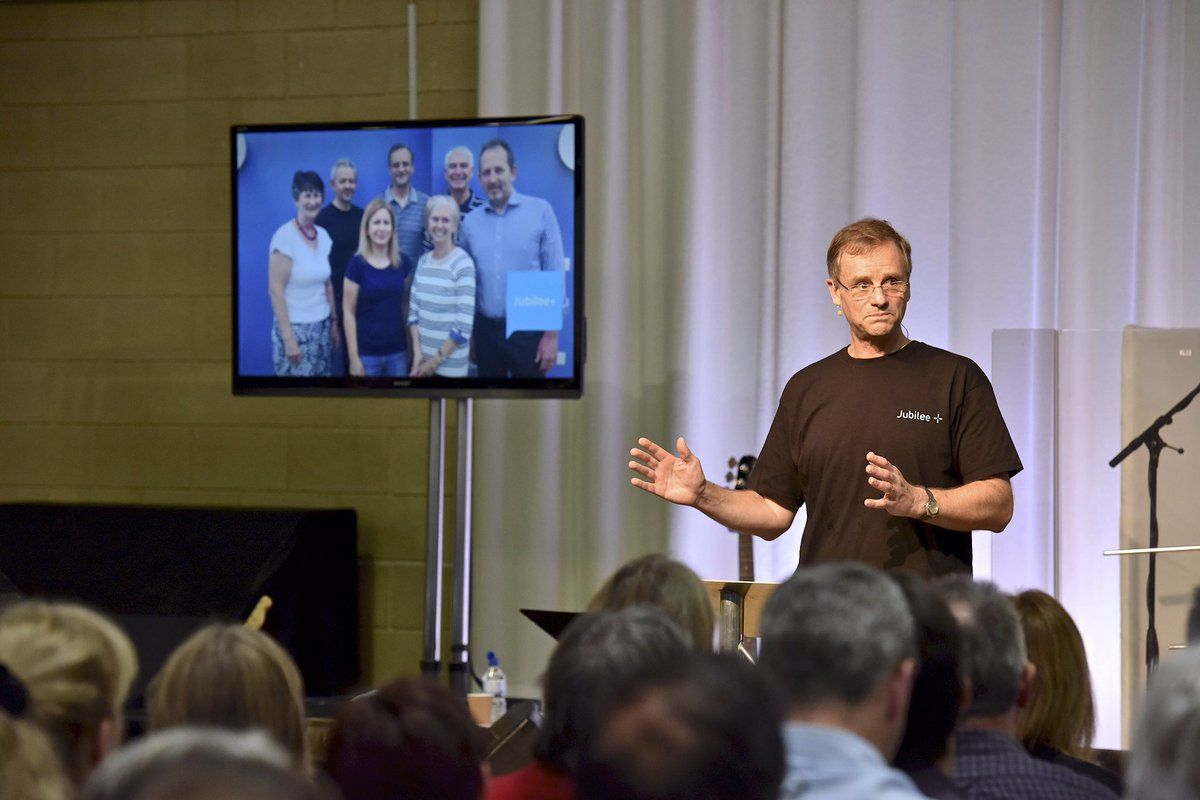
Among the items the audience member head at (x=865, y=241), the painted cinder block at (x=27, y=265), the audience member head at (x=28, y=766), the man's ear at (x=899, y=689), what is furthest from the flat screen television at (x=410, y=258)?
the audience member head at (x=28, y=766)

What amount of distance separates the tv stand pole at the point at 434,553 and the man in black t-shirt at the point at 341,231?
350 millimetres

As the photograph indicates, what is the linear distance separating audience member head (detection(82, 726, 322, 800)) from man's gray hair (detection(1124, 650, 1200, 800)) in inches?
28.4

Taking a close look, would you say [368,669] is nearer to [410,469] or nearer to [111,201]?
[410,469]

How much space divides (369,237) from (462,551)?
3.34 ft

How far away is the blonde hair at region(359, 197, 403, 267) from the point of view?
4148mm

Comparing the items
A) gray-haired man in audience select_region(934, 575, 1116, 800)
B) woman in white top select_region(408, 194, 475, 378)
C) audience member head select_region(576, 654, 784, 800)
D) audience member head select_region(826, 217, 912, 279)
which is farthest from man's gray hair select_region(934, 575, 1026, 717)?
woman in white top select_region(408, 194, 475, 378)

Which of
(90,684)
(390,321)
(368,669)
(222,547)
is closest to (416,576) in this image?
(368,669)

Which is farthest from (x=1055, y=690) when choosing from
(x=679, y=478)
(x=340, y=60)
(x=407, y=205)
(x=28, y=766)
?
(x=340, y=60)

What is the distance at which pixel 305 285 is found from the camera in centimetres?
421

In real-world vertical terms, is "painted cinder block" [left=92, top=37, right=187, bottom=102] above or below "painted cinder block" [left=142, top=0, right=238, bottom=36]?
below

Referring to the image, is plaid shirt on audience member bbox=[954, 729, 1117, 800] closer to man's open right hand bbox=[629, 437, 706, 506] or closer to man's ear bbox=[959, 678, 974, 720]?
man's ear bbox=[959, 678, 974, 720]

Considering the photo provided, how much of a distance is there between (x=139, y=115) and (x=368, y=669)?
7.34 ft

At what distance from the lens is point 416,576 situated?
4.84m

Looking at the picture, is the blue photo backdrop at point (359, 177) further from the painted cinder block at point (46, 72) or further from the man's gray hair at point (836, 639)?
the man's gray hair at point (836, 639)
